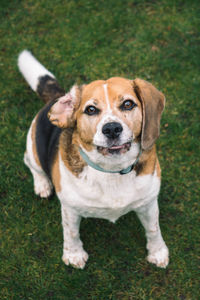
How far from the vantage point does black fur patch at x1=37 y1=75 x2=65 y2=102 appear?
4.21 m

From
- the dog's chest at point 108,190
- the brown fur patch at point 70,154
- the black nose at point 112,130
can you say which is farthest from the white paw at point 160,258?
the black nose at point 112,130

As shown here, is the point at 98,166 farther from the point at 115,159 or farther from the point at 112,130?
the point at 112,130

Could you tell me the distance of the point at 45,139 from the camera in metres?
3.82

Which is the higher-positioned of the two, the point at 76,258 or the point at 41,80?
the point at 41,80

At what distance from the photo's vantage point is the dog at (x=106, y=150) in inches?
109

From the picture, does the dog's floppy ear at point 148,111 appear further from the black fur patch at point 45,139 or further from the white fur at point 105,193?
the black fur patch at point 45,139

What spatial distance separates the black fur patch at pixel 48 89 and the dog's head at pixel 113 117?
1.23 metres

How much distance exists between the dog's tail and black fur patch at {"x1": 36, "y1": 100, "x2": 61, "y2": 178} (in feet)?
1.25

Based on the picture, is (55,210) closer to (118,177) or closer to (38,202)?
(38,202)

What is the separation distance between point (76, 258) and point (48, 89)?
1.90 m

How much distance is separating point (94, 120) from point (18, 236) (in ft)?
7.05

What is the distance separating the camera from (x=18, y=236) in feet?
14.1

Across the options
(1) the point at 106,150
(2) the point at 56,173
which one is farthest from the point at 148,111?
(2) the point at 56,173

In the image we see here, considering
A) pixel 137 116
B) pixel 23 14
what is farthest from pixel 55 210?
pixel 23 14
